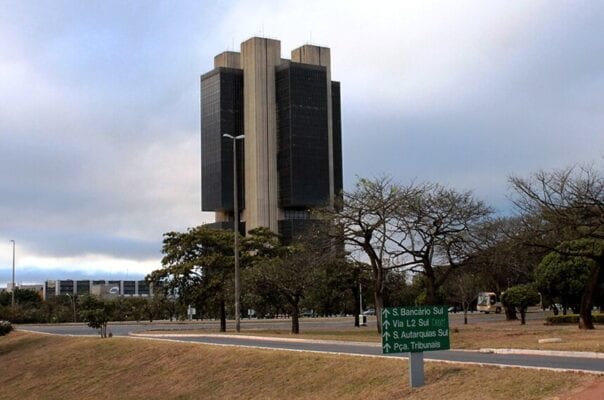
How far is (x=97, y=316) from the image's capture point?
43.7 metres

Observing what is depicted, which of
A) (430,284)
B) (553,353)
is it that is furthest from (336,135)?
(553,353)

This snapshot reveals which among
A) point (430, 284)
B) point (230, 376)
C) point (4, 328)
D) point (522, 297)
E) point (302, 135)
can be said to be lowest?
point (4, 328)

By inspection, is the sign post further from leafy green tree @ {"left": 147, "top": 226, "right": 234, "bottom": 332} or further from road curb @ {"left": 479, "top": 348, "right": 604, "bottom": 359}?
leafy green tree @ {"left": 147, "top": 226, "right": 234, "bottom": 332}

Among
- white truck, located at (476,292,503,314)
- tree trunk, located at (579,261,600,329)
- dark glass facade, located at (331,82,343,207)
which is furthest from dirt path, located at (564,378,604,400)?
dark glass facade, located at (331,82,343,207)

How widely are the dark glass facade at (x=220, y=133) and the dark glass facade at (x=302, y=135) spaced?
8.00 metres

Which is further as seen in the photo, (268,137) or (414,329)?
(268,137)

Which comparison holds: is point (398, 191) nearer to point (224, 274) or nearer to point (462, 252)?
point (462, 252)

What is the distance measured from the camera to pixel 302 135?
138m

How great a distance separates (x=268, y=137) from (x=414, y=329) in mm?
124560

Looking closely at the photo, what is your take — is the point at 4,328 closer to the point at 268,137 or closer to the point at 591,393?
the point at 591,393

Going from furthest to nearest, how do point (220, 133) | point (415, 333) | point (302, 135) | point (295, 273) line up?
point (220, 133) < point (302, 135) < point (295, 273) < point (415, 333)

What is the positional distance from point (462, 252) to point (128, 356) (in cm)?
1634

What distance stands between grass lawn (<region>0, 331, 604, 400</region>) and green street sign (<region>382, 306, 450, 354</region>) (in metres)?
0.81

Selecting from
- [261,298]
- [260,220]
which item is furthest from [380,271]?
[260,220]
